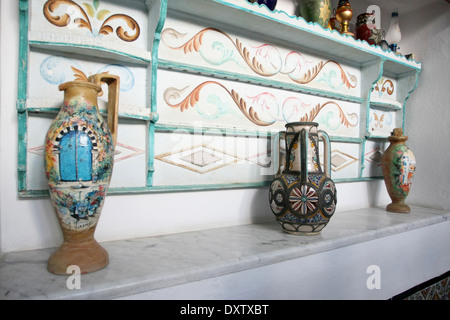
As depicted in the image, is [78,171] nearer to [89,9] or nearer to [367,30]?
[89,9]

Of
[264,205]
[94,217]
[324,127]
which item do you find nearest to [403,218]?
[324,127]

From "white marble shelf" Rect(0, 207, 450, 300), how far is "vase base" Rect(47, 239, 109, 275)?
2cm

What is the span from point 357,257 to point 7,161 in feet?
3.75

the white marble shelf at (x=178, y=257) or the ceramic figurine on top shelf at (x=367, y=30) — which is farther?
the ceramic figurine on top shelf at (x=367, y=30)

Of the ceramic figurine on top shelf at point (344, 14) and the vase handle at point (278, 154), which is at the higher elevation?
the ceramic figurine on top shelf at point (344, 14)

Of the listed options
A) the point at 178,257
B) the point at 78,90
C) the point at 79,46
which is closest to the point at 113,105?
the point at 78,90

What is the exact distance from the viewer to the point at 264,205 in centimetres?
122

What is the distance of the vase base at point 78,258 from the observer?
672 mm

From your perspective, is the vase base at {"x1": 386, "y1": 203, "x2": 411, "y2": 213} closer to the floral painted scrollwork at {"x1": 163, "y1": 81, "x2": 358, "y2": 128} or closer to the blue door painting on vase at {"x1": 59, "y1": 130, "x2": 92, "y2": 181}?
the floral painted scrollwork at {"x1": 163, "y1": 81, "x2": 358, "y2": 128}

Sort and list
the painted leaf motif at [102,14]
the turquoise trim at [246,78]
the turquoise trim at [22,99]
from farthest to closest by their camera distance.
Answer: the turquoise trim at [246,78], the painted leaf motif at [102,14], the turquoise trim at [22,99]

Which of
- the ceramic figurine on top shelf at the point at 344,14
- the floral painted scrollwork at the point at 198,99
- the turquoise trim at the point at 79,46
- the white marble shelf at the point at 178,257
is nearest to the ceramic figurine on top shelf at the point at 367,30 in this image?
the ceramic figurine on top shelf at the point at 344,14

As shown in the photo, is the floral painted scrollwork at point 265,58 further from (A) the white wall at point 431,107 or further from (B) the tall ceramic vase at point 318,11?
(A) the white wall at point 431,107

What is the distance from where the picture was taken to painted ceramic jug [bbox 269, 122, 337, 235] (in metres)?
0.97

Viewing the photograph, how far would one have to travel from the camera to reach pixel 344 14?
4.56 feet
